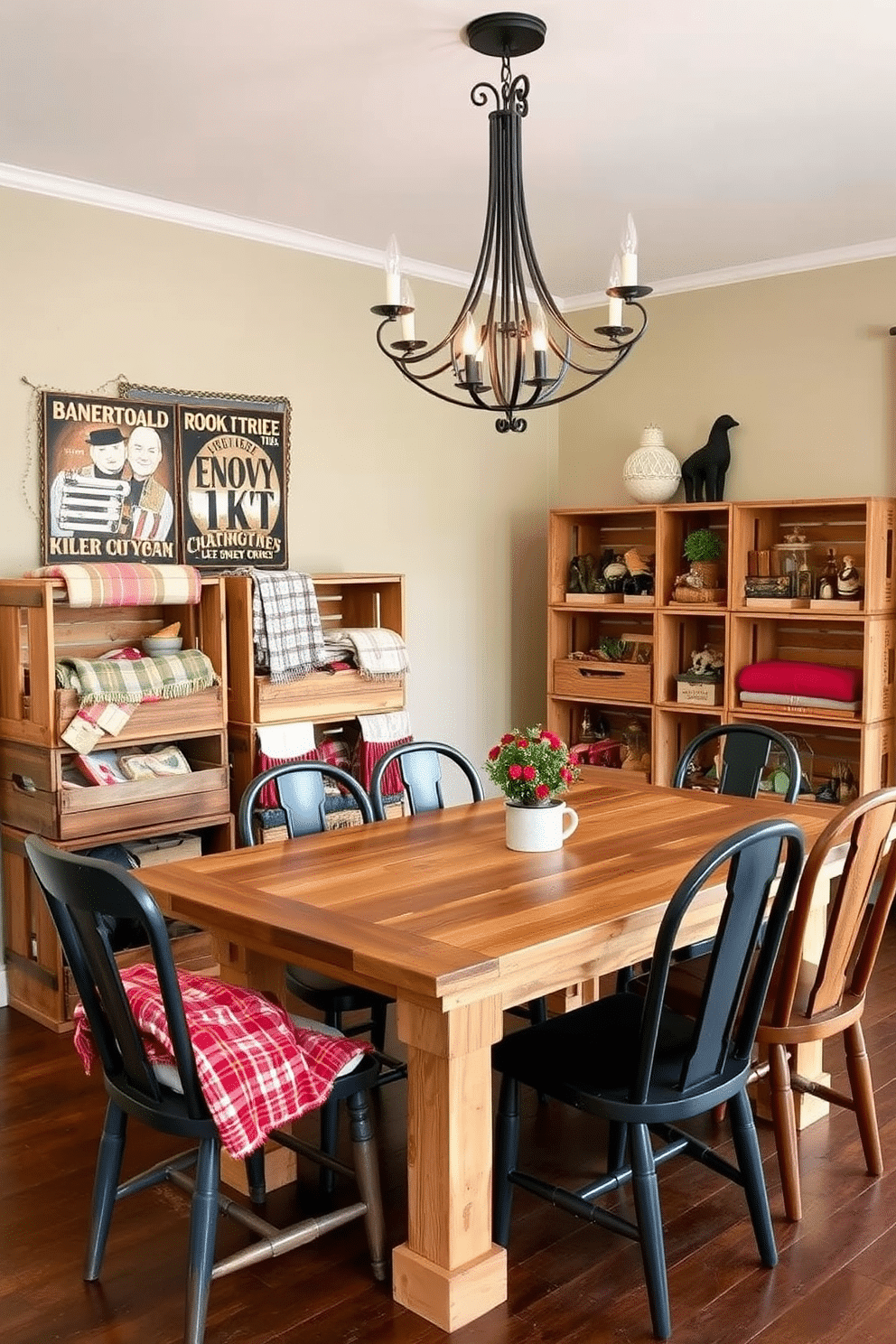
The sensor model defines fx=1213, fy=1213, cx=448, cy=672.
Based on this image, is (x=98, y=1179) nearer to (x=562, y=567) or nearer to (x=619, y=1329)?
(x=619, y=1329)

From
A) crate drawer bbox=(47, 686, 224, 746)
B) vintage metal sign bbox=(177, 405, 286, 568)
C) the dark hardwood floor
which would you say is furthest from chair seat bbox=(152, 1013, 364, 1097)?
vintage metal sign bbox=(177, 405, 286, 568)

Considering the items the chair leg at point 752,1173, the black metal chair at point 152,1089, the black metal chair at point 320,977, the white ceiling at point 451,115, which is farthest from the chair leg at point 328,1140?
the white ceiling at point 451,115

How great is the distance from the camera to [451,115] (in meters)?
3.32

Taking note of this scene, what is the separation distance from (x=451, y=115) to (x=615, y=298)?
1.10 m

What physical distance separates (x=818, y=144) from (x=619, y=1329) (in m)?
3.15

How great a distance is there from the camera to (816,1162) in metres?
2.76

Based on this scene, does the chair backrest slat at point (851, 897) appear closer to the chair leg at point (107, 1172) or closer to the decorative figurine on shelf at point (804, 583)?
the chair leg at point (107, 1172)

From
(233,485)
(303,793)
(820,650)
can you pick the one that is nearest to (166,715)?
(303,793)

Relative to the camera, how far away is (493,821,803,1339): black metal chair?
2.07 metres

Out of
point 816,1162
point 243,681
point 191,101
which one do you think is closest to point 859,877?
point 816,1162

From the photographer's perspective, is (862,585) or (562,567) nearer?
(862,585)

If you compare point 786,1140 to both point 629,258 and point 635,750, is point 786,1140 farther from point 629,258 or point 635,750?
point 635,750

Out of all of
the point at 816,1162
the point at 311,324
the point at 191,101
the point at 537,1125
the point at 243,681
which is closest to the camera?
the point at 816,1162

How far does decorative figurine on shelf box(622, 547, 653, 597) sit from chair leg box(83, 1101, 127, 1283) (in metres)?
3.46
